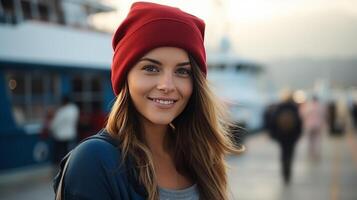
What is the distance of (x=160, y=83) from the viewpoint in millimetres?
1700

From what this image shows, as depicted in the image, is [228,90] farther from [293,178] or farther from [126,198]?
[126,198]

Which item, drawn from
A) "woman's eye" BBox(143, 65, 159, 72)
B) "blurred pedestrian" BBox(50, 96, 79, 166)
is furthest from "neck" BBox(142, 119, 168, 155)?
"blurred pedestrian" BBox(50, 96, 79, 166)

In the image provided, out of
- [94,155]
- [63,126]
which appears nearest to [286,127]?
[63,126]

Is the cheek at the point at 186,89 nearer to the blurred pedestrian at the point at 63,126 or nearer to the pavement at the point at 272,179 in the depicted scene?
the pavement at the point at 272,179

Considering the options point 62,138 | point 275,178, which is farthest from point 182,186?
point 275,178

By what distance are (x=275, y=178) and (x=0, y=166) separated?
219 inches

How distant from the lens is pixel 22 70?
10102 millimetres

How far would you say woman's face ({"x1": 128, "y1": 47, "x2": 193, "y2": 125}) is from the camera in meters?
1.68

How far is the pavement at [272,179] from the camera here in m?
8.01

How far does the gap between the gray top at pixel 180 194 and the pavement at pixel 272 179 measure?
4578mm

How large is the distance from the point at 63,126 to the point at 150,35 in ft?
25.1

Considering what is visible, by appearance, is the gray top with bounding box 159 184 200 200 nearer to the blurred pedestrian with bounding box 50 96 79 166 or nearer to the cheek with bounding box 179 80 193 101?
the cheek with bounding box 179 80 193 101

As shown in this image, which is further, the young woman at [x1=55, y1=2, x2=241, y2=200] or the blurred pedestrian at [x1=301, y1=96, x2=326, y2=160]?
the blurred pedestrian at [x1=301, y1=96, x2=326, y2=160]

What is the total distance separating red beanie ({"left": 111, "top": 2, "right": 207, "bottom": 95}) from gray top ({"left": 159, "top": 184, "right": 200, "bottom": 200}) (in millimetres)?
418
